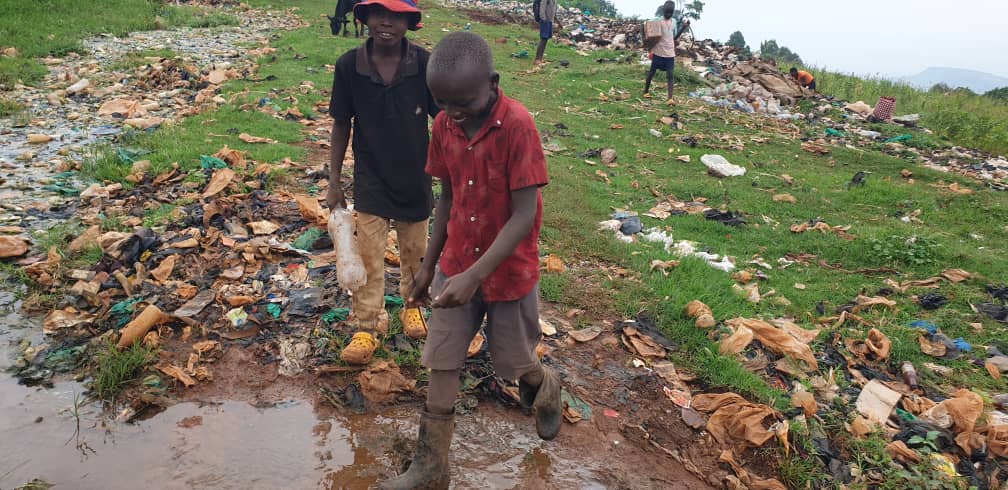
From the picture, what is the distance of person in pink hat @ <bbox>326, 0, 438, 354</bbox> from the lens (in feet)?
8.52

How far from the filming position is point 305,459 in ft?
8.11

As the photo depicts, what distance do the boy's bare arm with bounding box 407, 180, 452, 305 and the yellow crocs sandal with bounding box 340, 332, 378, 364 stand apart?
76 cm

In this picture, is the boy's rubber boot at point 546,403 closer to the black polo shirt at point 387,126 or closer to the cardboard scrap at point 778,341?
the black polo shirt at point 387,126

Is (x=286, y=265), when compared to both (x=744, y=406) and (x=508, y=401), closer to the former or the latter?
(x=508, y=401)

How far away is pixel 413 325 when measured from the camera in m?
3.26

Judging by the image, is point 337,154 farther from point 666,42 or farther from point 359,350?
point 666,42

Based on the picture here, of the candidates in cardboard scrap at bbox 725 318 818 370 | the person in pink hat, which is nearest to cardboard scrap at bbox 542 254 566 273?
cardboard scrap at bbox 725 318 818 370

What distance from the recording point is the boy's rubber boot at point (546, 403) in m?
2.42

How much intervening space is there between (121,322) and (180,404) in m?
0.82

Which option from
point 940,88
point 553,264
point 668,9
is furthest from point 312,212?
point 940,88

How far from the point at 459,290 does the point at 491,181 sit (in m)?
0.38

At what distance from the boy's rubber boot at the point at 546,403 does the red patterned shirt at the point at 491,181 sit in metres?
0.58

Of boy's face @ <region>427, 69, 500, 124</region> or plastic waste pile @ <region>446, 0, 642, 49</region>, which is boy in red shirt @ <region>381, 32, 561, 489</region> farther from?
plastic waste pile @ <region>446, 0, 642, 49</region>

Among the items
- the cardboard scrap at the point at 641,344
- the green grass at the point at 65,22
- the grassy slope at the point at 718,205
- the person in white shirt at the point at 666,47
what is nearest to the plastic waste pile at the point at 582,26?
the person in white shirt at the point at 666,47
